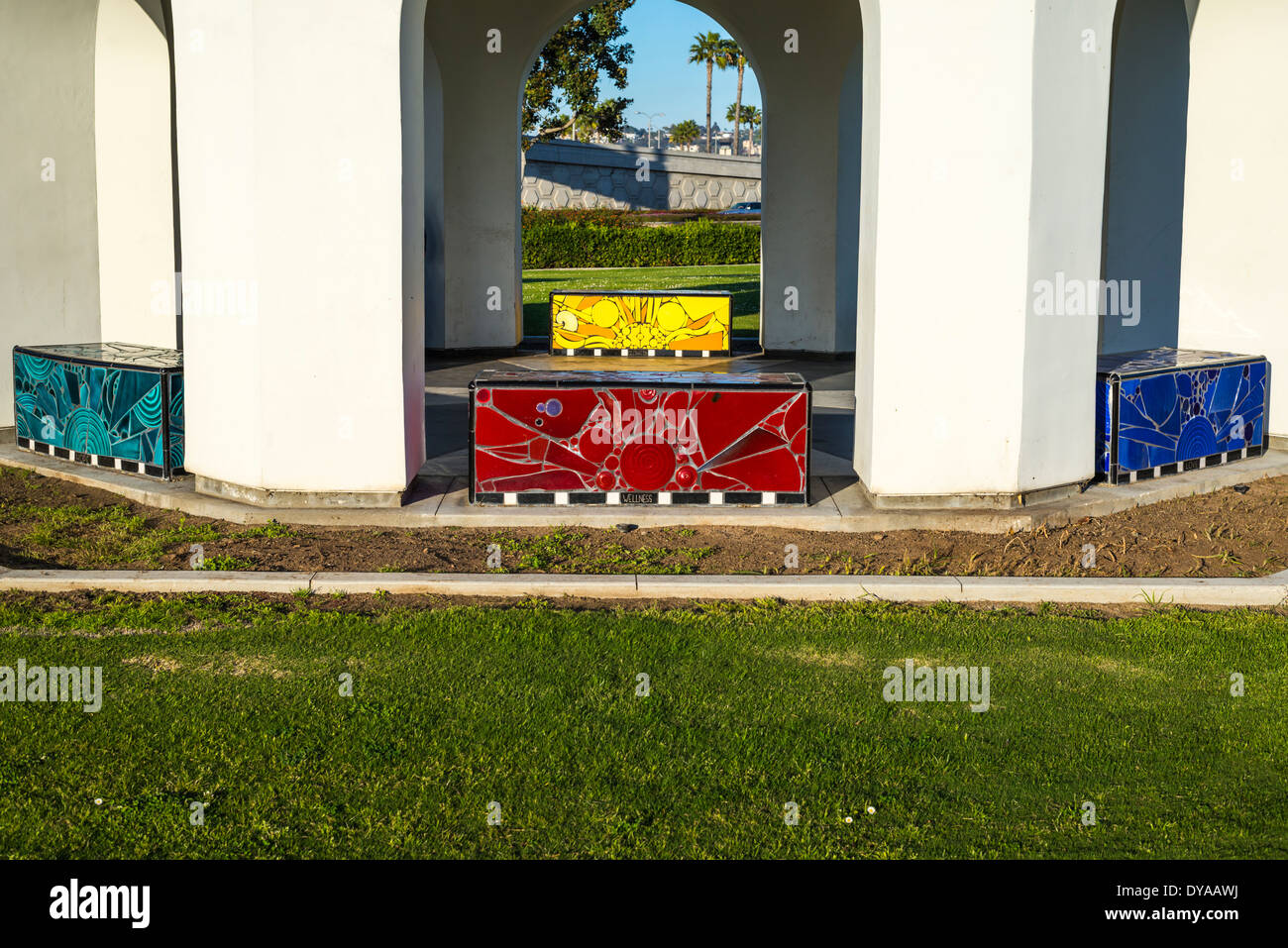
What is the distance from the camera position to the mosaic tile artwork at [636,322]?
19.5 meters

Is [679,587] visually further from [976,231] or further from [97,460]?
[97,460]

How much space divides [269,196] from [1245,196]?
345 inches

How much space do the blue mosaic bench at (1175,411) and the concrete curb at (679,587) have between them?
2610 millimetres

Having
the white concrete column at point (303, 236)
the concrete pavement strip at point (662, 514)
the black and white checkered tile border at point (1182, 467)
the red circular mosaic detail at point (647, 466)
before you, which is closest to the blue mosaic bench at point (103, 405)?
the concrete pavement strip at point (662, 514)

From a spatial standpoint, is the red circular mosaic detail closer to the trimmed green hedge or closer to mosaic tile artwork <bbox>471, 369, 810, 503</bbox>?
mosaic tile artwork <bbox>471, 369, 810, 503</bbox>

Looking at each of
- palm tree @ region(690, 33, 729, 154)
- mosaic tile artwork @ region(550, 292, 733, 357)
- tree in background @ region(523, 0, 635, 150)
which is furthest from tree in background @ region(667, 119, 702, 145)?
mosaic tile artwork @ region(550, 292, 733, 357)

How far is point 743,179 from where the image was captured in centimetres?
6303

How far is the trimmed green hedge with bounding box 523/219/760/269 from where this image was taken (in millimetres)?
40656

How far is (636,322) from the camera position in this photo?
1952 cm

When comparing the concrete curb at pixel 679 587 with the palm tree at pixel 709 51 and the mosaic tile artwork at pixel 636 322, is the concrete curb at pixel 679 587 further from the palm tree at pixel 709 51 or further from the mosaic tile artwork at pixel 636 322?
the palm tree at pixel 709 51

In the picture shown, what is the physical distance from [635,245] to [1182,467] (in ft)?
103

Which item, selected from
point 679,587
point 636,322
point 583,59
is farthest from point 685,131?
point 679,587

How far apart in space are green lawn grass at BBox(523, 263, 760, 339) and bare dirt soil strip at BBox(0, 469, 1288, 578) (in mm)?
13767
